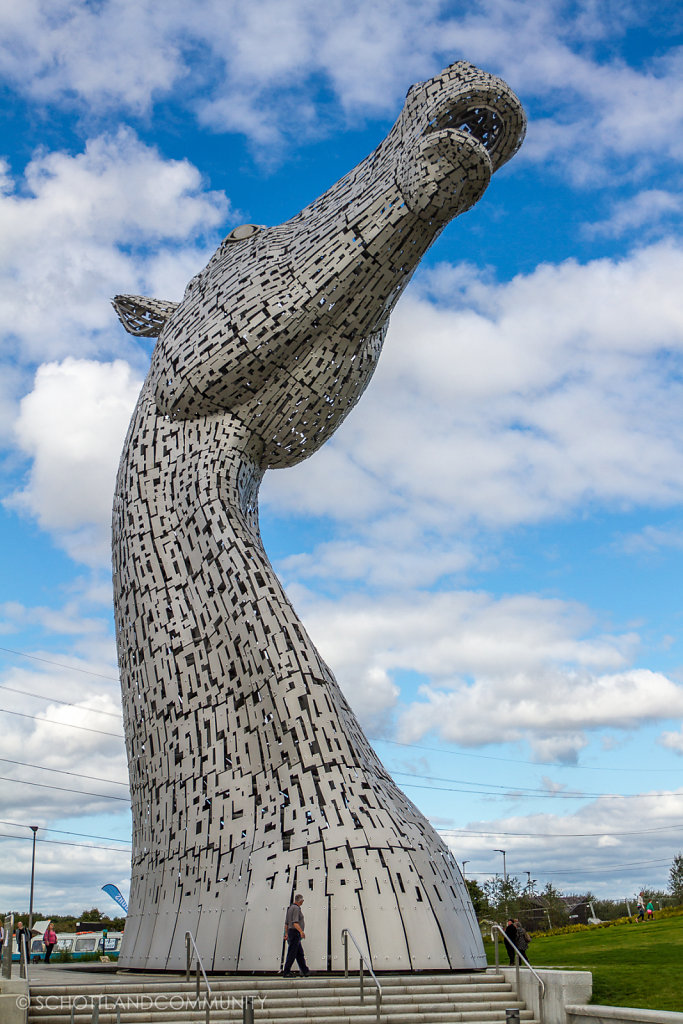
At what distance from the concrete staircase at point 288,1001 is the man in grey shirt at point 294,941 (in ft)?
0.39

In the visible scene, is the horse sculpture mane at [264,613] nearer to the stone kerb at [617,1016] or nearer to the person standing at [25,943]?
the person standing at [25,943]

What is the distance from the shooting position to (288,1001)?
330 inches

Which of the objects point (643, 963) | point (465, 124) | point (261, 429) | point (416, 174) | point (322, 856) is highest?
point (465, 124)

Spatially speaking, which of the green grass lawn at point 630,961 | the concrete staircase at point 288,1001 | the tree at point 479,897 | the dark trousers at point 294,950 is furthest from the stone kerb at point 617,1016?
the tree at point 479,897

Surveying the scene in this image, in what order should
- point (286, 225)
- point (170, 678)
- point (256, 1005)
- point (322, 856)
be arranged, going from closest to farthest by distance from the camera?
point (256, 1005), point (322, 856), point (170, 678), point (286, 225)

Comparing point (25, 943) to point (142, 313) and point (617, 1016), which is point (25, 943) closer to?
point (617, 1016)

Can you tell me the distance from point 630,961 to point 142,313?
43.6ft

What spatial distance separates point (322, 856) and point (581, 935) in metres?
14.9

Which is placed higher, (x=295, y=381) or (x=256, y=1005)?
(x=295, y=381)

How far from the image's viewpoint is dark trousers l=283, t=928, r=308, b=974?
9.21 m

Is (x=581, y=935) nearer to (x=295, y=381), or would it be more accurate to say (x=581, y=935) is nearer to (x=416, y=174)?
(x=295, y=381)

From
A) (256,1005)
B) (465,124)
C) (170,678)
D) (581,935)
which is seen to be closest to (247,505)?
(170,678)

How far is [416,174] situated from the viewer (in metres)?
12.9

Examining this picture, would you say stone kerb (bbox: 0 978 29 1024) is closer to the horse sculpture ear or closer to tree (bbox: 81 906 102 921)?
the horse sculpture ear
